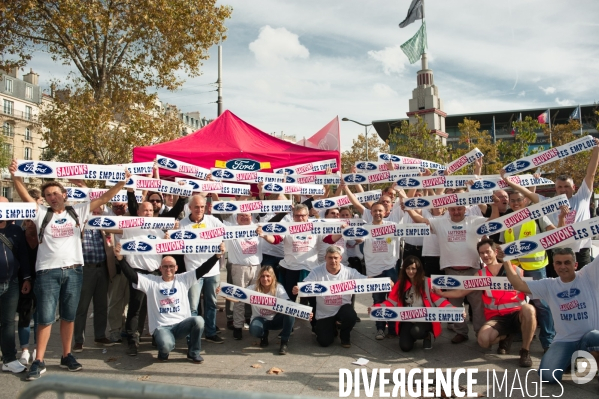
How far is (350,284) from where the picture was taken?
593 centimetres

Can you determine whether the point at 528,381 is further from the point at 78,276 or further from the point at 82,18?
the point at 82,18

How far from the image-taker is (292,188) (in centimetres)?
695

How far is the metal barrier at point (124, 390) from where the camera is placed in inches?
65.0

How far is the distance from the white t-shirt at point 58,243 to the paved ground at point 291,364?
44.2 inches

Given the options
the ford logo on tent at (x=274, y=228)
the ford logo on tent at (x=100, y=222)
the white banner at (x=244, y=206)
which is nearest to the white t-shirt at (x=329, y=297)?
the ford logo on tent at (x=274, y=228)

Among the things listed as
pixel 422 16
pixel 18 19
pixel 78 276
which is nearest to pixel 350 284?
pixel 78 276

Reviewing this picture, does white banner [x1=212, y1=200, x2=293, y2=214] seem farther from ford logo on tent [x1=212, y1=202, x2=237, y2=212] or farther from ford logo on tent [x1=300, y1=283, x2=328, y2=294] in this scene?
ford logo on tent [x1=300, y1=283, x2=328, y2=294]

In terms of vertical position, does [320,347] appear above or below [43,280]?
below

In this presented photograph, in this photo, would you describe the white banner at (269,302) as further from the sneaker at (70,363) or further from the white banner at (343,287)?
the sneaker at (70,363)

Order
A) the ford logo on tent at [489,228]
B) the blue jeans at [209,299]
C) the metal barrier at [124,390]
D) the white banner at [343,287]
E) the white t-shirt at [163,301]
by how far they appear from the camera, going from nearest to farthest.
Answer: the metal barrier at [124,390], the white t-shirt at [163,301], the ford logo on tent at [489,228], the white banner at [343,287], the blue jeans at [209,299]

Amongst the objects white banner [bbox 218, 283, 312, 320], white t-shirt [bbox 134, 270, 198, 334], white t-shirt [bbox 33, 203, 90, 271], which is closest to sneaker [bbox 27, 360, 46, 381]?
white t-shirt [bbox 33, 203, 90, 271]

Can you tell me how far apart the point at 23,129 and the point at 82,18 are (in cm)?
4875

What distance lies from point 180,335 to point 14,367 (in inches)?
67.0

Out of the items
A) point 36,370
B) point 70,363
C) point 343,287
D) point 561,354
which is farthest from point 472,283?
point 36,370
